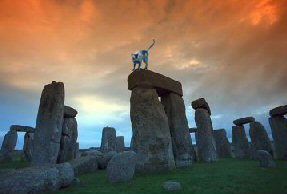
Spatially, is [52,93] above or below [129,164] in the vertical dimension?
above

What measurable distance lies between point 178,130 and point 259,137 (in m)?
7.39

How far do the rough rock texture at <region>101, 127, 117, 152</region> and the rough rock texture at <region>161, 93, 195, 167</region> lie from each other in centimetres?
936

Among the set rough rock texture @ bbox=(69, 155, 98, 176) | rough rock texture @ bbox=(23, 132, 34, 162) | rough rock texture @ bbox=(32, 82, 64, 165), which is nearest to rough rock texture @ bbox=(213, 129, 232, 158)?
rough rock texture @ bbox=(69, 155, 98, 176)

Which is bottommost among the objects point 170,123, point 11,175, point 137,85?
point 11,175

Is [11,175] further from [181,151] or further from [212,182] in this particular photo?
[181,151]

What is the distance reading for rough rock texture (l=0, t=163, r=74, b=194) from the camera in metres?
5.07

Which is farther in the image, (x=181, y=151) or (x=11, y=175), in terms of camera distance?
(x=181, y=151)

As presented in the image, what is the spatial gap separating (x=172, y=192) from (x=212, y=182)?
1.58 m

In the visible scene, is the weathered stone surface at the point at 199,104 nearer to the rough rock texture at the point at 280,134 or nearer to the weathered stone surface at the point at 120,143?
the rough rock texture at the point at 280,134

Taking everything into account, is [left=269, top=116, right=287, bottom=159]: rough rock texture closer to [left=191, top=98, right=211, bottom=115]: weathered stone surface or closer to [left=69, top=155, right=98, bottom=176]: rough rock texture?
[left=191, top=98, right=211, bottom=115]: weathered stone surface

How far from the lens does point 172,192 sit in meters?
5.25

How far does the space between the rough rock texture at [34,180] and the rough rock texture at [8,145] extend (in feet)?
47.5

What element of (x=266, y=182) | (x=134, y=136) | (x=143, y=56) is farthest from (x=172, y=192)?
(x=143, y=56)

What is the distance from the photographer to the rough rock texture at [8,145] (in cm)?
1803
